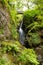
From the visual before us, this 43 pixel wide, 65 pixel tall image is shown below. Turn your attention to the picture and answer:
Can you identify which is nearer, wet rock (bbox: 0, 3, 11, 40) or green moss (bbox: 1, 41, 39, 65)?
green moss (bbox: 1, 41, 39, 65)

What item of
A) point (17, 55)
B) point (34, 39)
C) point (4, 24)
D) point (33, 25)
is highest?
point (4, 24)

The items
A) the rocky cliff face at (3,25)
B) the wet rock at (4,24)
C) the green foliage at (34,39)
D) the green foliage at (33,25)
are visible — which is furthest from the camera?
the green foliage at (33,25)

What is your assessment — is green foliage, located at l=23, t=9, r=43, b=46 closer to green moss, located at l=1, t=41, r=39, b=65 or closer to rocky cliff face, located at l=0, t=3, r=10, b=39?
A: rocky cliff face, located at l=0, t=3, r=10, b=39

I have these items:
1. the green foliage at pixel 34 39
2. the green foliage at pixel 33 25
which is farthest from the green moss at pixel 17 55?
the green foliage at pixel 33 25

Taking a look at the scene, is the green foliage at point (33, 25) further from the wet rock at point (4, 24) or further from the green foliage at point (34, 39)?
the wet rock at point (4, 24)

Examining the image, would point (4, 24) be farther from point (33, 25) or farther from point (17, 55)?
point (33, 25)

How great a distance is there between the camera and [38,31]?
1285 centimetres

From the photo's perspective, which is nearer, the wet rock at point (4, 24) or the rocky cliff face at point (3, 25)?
the rocky cliff face at point (3, 25)

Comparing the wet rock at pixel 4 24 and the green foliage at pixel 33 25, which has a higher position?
the wet rock at pixel 4 24

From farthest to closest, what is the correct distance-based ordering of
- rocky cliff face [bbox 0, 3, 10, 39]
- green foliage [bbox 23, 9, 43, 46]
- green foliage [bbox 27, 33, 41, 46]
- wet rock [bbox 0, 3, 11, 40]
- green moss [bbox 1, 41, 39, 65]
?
green foliage [bbox 23, 9, 43, 46], green foliage [bbox 27, 33, 41, 46], wet rock [bbox 0, 3, 11, 40], rocky cliff face [bbox 0, 3, 10, 39], green moss [bbox 1, 41, 39, 65]

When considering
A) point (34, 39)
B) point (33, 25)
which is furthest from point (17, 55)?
point (33, 25)

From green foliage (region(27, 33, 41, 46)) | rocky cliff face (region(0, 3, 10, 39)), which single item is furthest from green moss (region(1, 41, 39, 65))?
green foliage (region(27, 33, 41, 46))

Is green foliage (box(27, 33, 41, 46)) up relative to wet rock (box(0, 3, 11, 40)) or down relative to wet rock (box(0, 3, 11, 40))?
down

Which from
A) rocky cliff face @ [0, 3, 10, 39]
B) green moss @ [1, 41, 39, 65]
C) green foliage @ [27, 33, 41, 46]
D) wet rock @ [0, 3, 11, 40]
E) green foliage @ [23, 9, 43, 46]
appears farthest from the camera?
green foliage @ [23, 9, 43, 46]
